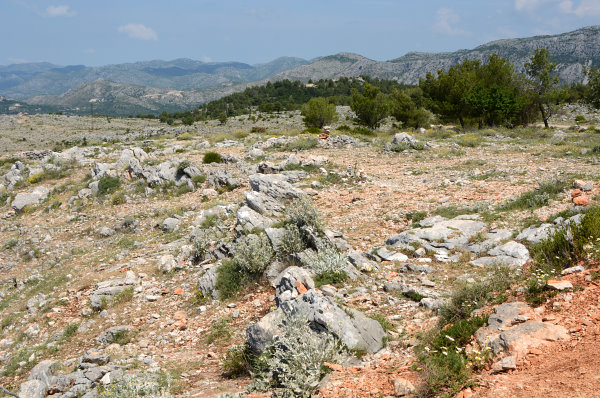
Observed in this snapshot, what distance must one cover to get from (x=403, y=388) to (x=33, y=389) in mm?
6607

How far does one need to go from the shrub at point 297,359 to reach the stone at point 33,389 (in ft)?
13.8

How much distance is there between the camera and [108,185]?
2091 cm

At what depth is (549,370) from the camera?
3877 millimetres

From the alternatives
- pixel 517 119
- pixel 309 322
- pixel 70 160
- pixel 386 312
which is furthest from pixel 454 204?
pixel 517 119

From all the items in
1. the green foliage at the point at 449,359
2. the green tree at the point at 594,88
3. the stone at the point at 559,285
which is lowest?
the green foliage at the point at 449,359

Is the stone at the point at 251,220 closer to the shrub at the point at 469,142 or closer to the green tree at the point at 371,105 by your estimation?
the shrub at the point at 469,142

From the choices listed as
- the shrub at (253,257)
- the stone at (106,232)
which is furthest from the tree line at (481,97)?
the shrub at (253,257)

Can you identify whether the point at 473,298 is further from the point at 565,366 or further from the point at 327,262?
the point at 327,262

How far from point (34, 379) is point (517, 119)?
4634 centimetres

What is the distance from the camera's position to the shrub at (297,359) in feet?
15.7

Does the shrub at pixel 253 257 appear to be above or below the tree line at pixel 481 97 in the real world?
below

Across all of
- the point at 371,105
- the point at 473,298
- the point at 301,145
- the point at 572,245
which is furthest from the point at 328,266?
the point at 371,105

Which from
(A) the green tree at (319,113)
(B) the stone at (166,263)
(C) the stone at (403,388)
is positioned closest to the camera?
(C) the stone at (403,388)

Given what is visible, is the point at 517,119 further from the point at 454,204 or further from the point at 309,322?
the point at 309,322
